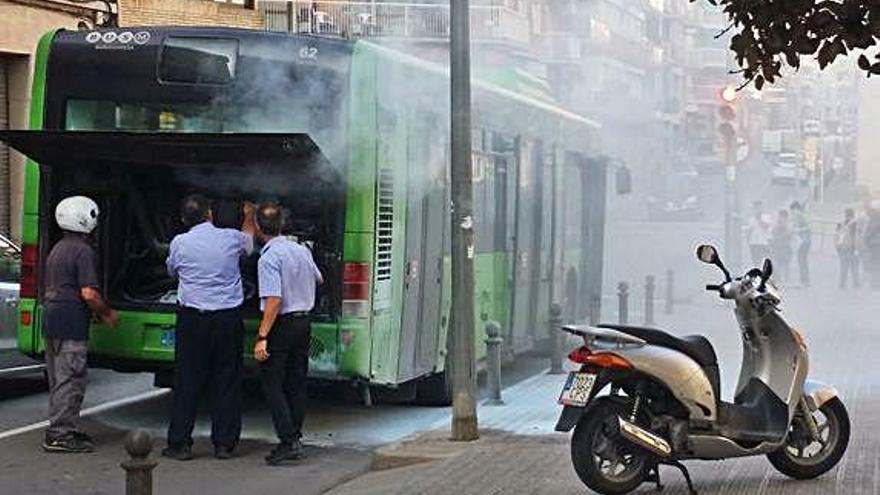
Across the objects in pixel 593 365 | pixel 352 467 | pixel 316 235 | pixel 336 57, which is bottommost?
pixel 352 467

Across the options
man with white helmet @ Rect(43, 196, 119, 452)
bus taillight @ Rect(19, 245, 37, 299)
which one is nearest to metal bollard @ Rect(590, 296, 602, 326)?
bus taillight @ Rect(19, 245, 37, 299)

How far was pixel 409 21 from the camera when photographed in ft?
38.2

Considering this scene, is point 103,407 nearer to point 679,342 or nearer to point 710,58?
point 679,342

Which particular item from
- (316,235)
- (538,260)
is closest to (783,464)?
(316,235)

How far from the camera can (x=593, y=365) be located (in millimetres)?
7086

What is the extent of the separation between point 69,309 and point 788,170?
30.3m

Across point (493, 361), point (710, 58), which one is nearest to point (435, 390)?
point (493, 361)

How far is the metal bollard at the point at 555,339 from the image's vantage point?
13.2 m

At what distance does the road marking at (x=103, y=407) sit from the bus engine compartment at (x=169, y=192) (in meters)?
1.07

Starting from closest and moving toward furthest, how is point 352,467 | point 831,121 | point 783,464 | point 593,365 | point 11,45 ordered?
point 593,365 → point 783,464 → point 352,467 → point 11,45 → point 831,121

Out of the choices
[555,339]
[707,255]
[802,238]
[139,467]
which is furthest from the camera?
[802,238]

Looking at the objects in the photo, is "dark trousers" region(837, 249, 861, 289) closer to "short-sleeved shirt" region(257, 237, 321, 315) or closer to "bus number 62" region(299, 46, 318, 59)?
"bus number 62" region(299, 46, 318, 59)

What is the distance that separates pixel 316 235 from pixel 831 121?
24.7 meters

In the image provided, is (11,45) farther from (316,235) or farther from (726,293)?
(726,293)
